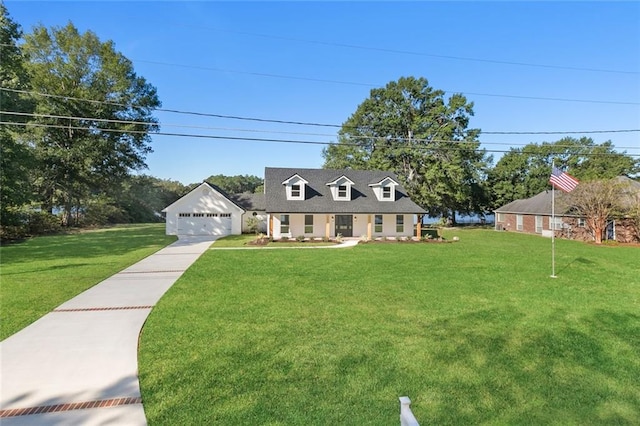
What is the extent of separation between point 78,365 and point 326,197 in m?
20.5

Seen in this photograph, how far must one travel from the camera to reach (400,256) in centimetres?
1559

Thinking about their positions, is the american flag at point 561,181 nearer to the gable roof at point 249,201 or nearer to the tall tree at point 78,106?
the gable roof at point 249,201

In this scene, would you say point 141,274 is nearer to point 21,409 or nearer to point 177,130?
point 177,130

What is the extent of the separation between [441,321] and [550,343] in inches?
70.6

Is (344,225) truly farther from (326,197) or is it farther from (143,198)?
(143,198)

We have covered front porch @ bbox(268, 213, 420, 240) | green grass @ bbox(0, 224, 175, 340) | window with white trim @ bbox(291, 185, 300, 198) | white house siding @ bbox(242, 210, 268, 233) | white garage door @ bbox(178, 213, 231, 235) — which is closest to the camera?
green grass @ bbox(0, 224, 175, 340)

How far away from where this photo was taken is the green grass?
7297 millimetres

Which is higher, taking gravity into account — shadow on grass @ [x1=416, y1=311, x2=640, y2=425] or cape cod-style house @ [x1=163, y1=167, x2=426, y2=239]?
cape cod-style house @ [x1=163, y1=167, x2=426, y2=239]

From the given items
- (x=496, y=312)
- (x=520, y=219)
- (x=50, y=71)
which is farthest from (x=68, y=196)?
(x=520, y=219)

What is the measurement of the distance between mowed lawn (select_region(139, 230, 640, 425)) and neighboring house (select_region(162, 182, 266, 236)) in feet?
55.3

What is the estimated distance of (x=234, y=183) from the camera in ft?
204

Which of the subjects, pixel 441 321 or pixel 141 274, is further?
pixel 141 274

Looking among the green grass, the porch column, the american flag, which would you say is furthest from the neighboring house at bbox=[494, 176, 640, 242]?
the green grass

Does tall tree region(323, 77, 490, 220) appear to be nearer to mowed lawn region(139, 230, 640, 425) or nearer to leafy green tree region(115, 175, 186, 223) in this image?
mowed lawn region(139, 230, 640, 425)
